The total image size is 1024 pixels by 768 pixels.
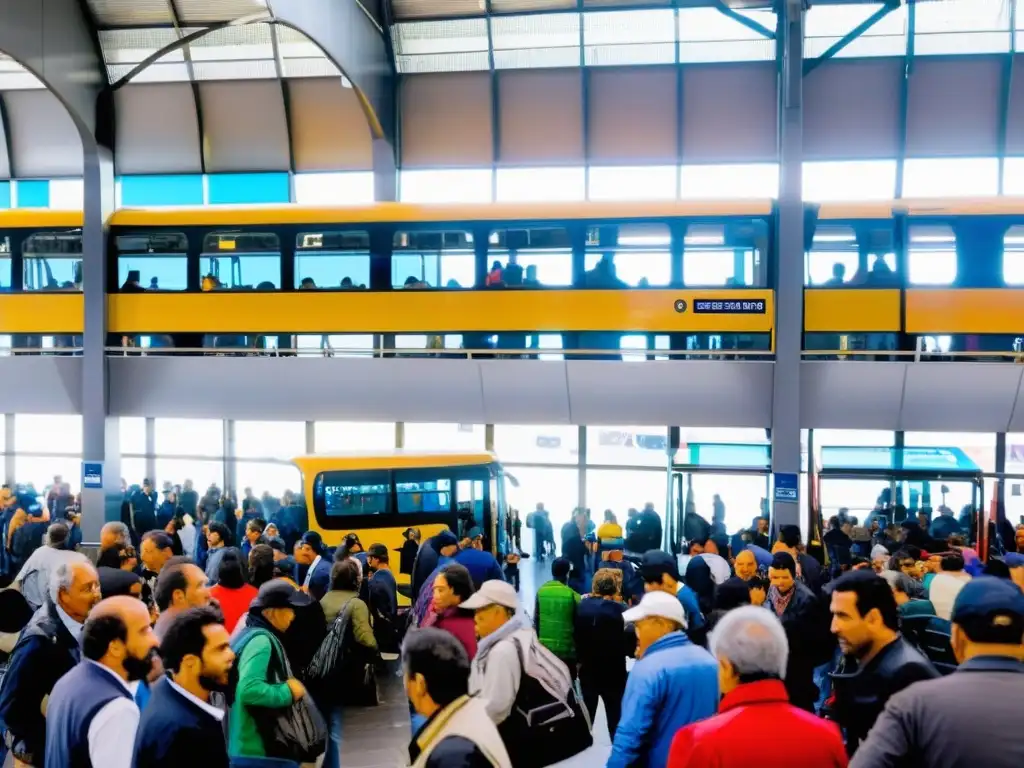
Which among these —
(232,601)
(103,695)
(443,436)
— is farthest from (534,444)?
(103,695)

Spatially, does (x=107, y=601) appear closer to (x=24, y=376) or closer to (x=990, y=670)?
(x=990, y=670)

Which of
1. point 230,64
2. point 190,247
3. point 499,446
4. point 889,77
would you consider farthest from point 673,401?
point 230,64

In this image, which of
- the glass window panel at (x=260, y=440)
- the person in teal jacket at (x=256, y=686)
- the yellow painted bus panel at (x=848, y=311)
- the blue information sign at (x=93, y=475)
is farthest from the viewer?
the glass window panel at (x=260, y=440)

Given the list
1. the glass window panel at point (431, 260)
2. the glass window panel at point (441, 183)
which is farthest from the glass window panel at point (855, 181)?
the glass window panel at point (431, 260)

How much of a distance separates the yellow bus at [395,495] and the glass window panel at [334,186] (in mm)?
8192

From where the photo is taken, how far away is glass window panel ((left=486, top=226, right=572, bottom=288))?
14.1 metres

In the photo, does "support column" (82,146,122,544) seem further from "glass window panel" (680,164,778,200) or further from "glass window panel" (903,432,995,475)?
"glass window panel" (903,432,995,475)

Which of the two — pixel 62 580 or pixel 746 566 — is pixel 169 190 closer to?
pixel 746 566

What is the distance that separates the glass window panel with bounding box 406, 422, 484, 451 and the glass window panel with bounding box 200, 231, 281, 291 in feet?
19.8

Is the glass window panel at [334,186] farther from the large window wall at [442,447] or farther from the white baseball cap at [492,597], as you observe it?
the white baseball cap at [492,597]

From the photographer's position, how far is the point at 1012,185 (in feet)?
61.3

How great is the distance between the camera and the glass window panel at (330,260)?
14.6m

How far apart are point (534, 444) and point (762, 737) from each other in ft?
55.9

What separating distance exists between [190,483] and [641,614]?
51.7 ft
